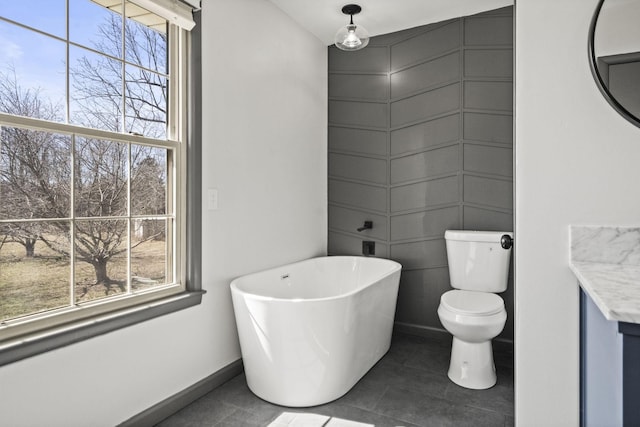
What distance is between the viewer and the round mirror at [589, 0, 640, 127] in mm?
1286

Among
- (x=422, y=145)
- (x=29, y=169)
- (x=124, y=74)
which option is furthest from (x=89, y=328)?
(x=422, y=145)

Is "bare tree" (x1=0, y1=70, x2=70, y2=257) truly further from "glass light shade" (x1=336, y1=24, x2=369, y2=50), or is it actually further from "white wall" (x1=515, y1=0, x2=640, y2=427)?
"white wall" (x1=515, y1=0, x2=640, y2=427)

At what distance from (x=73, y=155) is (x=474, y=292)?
8.14 ft

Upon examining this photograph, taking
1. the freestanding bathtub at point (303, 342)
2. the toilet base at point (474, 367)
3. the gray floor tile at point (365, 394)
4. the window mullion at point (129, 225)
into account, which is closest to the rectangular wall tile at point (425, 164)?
the freestanding bathtub at point (303, 342)

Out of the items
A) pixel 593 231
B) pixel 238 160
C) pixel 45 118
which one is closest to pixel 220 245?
pixel 238 160

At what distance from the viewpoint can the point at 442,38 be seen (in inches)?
122

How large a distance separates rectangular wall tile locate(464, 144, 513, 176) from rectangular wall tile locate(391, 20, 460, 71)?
0.82 meters

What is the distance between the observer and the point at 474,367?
7.86ft

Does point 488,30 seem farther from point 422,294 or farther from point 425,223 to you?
point 422,294

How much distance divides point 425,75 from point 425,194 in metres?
0.98

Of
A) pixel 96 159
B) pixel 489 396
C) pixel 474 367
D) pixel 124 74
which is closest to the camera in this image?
pixel 96 159

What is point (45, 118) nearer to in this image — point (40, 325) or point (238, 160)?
point (40, 325)

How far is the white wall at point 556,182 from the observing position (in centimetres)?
130

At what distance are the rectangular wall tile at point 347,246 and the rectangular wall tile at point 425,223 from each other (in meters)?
0.15
